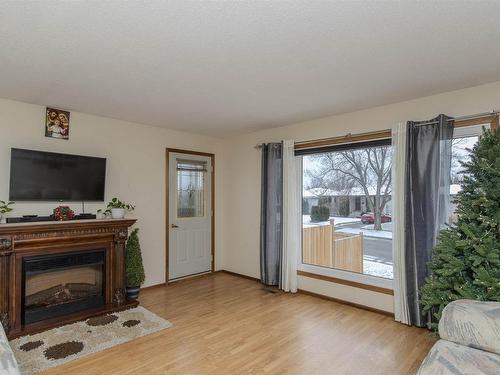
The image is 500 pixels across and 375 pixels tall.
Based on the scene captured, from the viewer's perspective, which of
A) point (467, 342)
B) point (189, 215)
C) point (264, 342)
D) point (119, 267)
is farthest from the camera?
point (189, 215)

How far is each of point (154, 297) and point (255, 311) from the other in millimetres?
1406

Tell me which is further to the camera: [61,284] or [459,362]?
[61,284]

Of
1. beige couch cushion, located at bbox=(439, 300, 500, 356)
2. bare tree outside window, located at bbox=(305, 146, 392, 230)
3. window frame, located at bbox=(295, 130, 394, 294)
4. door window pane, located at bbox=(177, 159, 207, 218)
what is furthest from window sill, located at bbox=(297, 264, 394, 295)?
door window pane, located at bbox=(177, 159, 207, 218)

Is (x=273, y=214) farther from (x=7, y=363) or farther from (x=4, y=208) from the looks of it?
(x=7, y=363)

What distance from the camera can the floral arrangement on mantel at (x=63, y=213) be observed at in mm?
3232

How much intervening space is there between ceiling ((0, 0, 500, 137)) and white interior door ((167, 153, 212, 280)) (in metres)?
1.60

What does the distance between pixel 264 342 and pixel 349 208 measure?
6.44 feet

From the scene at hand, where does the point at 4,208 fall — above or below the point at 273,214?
above

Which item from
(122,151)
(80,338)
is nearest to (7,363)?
Answer: (80,338)

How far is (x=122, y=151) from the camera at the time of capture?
13.2 feet

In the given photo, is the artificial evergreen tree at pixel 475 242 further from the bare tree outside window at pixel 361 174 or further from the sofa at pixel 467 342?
the bare tree outside window at pixel 361 174

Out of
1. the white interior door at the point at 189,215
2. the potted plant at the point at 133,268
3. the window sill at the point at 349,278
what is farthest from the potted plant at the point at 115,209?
the window sill at the point at 349,278

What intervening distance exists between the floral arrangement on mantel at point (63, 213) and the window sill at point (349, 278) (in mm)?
2969

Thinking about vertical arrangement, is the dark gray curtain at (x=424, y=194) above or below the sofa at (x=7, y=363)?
above
